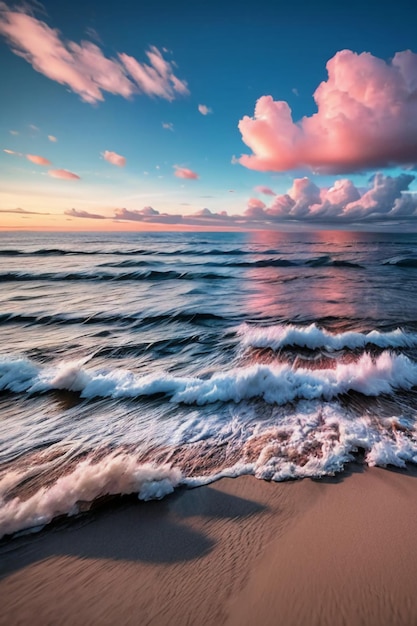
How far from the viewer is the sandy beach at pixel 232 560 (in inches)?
85.0

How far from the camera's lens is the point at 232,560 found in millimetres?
2527

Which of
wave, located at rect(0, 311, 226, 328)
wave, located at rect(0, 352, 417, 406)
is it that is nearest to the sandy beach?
wave, located at rect(0, 352, 417, 406)

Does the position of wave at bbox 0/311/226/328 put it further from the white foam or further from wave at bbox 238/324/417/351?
the white foam

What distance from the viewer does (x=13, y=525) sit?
2.87m

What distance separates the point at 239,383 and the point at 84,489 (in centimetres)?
326

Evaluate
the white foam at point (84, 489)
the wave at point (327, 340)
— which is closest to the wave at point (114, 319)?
the wave at point (327, 340)

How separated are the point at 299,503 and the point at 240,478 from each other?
731mm

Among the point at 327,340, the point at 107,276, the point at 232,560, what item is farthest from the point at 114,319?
the point at 107,276

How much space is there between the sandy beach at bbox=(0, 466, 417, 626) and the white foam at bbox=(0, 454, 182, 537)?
0.14m

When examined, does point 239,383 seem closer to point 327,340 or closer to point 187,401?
point 187,401

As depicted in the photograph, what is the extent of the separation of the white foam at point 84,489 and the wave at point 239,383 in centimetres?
204

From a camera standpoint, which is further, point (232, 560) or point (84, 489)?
point (84, 489)

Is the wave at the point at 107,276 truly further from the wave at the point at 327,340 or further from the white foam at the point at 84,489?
the white foam at the point at 84,489

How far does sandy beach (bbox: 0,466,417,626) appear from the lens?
216cm
